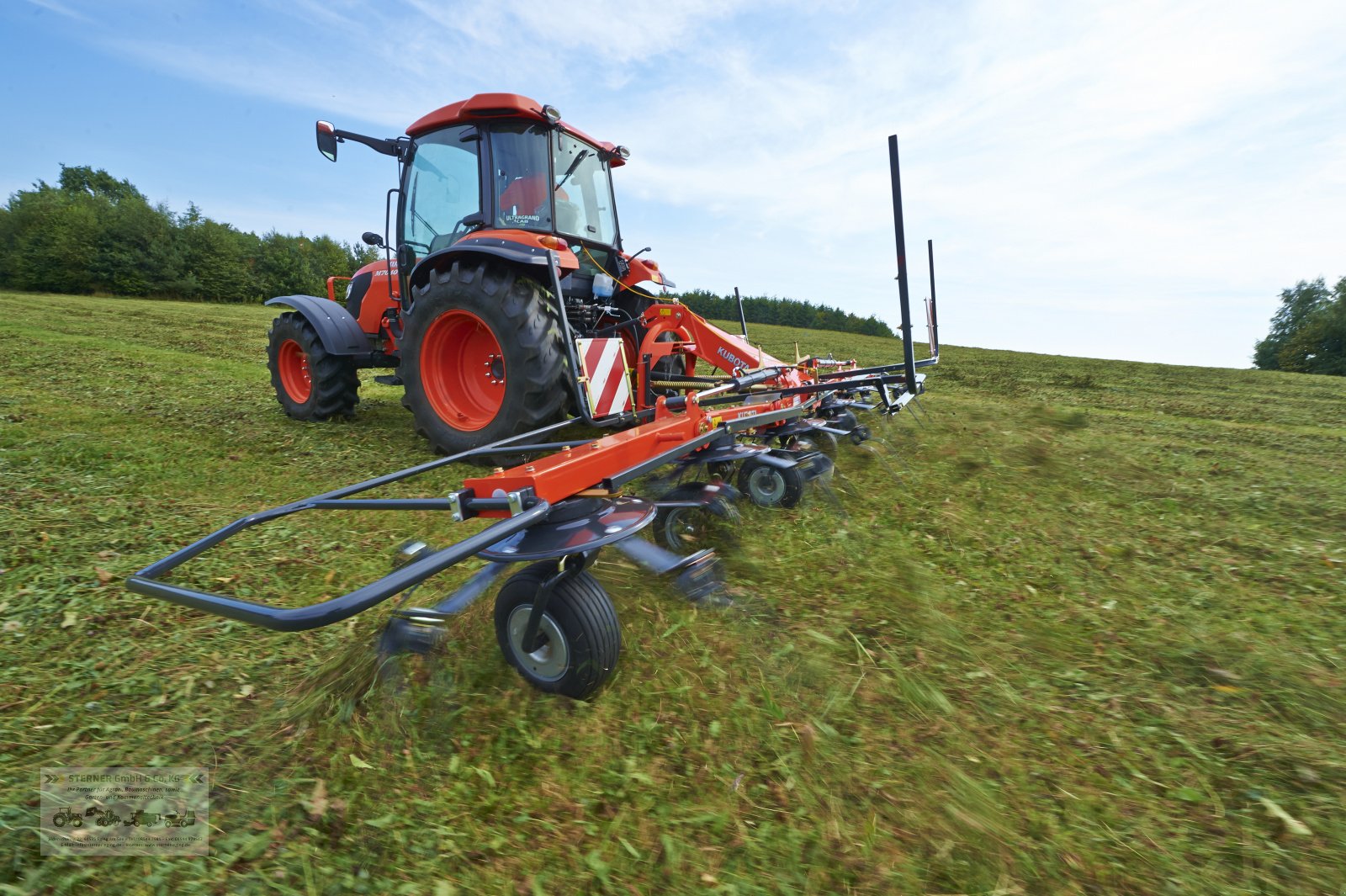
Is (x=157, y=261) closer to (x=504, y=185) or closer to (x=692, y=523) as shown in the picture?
(x=504, y=185)

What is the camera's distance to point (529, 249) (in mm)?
3924

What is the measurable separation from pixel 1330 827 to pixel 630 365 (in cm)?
434

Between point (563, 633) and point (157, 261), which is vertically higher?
point (157, 261)

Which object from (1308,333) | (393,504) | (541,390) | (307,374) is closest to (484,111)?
(541,390)

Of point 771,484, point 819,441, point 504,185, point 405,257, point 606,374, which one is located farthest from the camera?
point 405,257

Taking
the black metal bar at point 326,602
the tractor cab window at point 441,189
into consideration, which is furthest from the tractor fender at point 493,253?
the black metal bar at point 326,602

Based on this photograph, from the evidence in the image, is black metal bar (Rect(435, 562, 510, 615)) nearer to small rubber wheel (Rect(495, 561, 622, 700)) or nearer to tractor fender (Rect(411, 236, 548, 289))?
small rubber wheel (Rect(495, 561, 622, 700))

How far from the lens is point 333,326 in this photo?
541 centimetres

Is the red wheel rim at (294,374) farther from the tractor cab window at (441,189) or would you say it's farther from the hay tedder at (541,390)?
the tractor cab window at (441,189)

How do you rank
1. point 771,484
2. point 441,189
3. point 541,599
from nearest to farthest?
point 541,599
point 771,484
point 441,189

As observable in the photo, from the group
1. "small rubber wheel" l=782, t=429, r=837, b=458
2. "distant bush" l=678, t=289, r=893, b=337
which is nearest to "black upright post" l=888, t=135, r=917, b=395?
"small rubber wheel" l=782, t=429, r=837, b=458

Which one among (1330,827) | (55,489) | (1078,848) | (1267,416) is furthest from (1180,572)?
(1267,416)

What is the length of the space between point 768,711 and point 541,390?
2603mm

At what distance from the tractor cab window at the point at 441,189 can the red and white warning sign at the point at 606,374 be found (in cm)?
168
